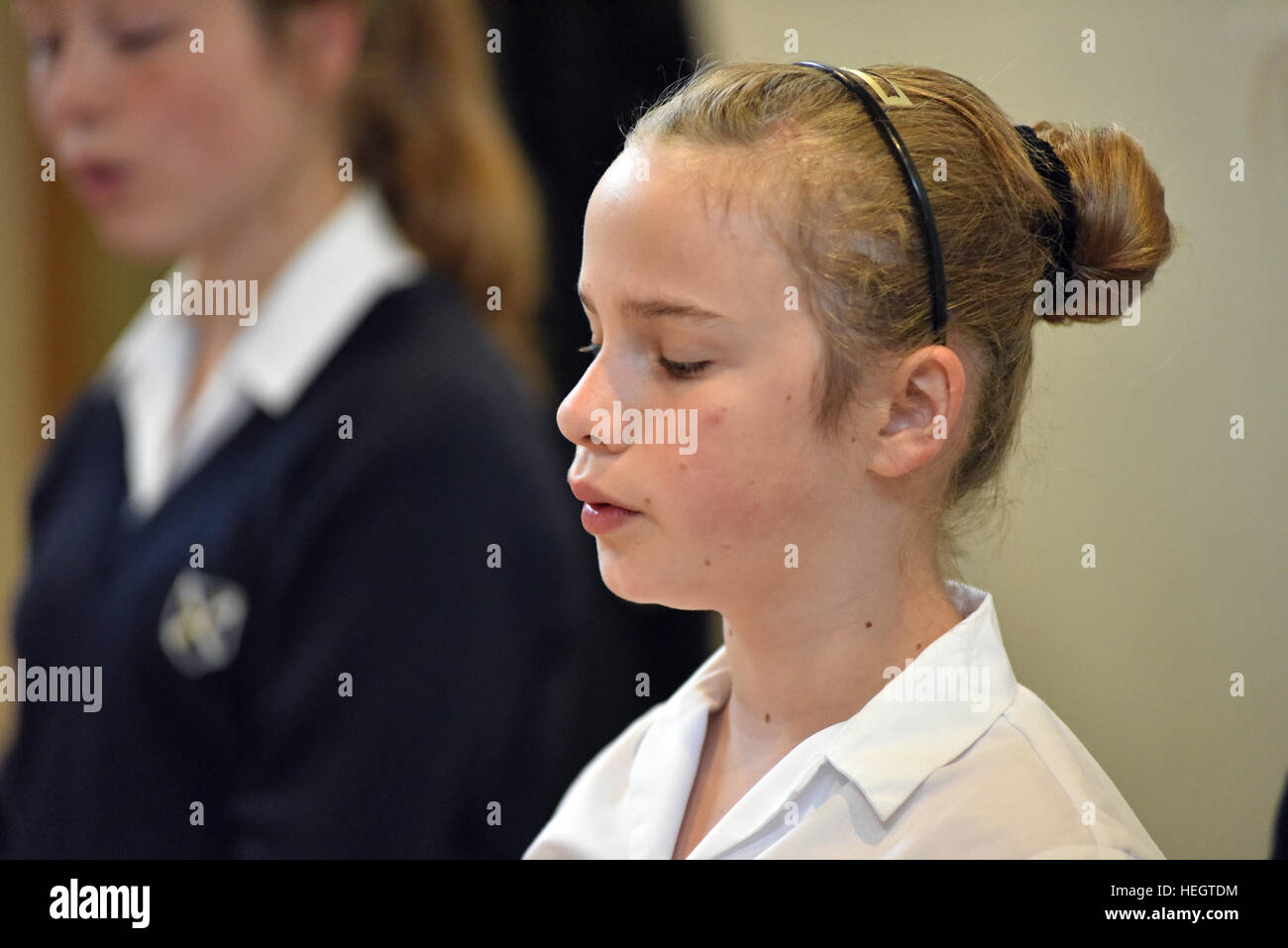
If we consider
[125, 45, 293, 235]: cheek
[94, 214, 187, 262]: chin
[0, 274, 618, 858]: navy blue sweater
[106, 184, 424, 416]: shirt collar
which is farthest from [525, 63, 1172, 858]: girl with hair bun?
[94, 214, 187, 262]: chin

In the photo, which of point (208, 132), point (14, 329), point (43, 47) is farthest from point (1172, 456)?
point (14, 329)

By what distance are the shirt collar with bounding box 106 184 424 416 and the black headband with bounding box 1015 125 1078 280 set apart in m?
0.78

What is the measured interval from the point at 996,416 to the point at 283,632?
80cm

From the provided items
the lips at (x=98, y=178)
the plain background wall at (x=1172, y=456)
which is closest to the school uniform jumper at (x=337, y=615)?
the lips at (x=98, y=178)

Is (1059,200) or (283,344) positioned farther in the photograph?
(283,344)

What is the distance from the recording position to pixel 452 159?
1451 millimetres

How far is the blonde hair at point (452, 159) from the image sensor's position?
143 centimetres

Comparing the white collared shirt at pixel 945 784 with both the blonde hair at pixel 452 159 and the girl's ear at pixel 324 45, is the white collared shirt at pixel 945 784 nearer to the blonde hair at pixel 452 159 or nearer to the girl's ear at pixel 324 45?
the blonde hair at pixel 452 159

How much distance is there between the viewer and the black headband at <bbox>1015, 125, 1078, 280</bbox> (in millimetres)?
809

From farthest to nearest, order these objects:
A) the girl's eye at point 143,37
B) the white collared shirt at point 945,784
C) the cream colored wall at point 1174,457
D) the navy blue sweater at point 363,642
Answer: the girl's eye at point 143,37 → the navy blue sweater at point 363,642 → the cream colored wall at point 1174,457 → the white collared shirt at point 945,784

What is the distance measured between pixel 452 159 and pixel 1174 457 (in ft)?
2.72

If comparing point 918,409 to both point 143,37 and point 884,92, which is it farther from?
point 143,37

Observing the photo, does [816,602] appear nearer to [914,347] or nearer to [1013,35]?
[914,347]

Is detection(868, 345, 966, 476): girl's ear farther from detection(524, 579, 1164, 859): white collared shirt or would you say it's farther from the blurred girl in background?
the blurred girl in background
